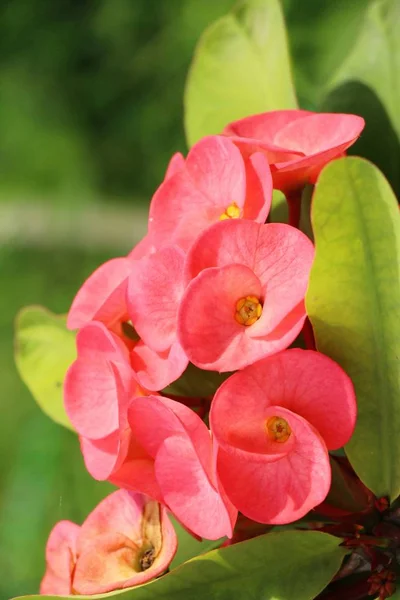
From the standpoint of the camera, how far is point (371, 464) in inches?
18.5

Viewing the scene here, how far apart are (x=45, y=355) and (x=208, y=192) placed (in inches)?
11.5

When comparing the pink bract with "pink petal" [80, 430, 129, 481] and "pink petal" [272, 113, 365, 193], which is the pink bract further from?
"pink petal" [272, 113, 365, 193]

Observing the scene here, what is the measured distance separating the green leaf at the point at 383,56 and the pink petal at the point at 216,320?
305 millimetres

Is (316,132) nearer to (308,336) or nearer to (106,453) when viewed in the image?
(308,336)

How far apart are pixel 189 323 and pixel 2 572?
621 mm

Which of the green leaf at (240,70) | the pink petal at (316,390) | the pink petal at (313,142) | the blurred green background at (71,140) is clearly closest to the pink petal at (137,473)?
the pink petal at (316,390)

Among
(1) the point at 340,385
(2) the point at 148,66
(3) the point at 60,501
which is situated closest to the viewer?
(1) the point at 340,385

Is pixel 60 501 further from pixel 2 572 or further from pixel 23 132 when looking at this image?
pixel 23 132

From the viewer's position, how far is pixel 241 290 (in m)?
0.46

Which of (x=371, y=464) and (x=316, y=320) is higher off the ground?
(x=316, y=320)

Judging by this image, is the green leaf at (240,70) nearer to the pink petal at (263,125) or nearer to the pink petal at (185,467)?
the pink petal at (263,125)

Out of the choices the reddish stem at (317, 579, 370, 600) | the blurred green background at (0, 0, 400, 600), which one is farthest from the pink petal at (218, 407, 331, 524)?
the blurred green background at (0, 0, 400, 600)

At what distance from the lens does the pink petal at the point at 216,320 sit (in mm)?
435

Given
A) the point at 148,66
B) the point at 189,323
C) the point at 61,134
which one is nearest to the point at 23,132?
the point at 61,134
